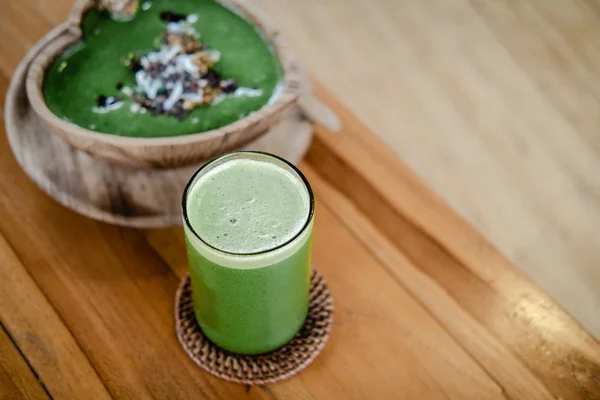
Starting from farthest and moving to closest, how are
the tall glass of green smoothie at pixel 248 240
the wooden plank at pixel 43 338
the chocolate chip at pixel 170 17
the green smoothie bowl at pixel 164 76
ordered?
the chocolate chip at pixel 170 17
the green smoothie bowl at pixel 164 76
the wooden plank at pixel 43 338
the tall glass of green smoothie at pixel 248 240

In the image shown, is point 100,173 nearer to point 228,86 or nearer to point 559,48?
point 228,86

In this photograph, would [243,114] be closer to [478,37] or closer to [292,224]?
[292,224]

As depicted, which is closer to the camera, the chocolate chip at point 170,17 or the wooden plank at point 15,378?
the wooden plank at point 15,378

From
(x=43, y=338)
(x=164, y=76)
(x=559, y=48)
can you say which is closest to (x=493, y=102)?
(x=559, y=48)

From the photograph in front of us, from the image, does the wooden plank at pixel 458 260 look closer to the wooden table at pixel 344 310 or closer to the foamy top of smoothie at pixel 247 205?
the wooden table at pixel 344 310

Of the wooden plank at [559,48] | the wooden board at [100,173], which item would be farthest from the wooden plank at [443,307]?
the wooden plank at [559,48]

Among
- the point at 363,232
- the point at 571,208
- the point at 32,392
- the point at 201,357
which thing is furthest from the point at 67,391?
the point at 571,208
